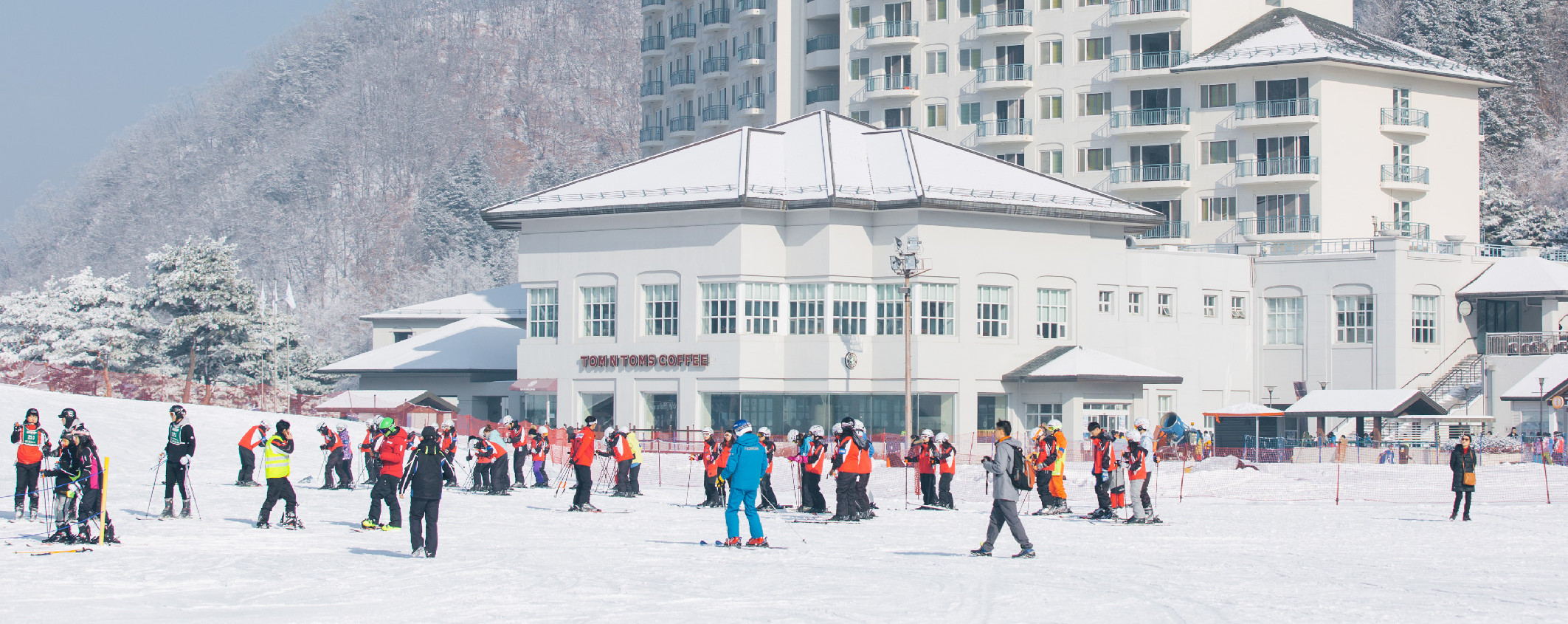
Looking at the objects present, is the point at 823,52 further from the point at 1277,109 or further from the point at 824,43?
the point at 1277,109

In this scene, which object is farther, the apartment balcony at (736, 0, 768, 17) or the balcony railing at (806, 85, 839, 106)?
the apartment balcony at (736, 0, 768, 17)

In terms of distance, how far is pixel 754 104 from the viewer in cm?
9731

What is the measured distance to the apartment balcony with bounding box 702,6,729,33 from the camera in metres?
101

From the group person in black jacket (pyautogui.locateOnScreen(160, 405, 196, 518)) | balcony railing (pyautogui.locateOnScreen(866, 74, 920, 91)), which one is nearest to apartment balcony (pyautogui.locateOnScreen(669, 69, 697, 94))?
balcony railing (pyautogui.locateOnScreen(866, 74, 920, 91))

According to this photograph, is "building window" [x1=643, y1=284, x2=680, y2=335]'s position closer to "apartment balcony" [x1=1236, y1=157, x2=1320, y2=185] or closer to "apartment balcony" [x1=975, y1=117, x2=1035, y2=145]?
"apartment balcony" [x1=975, y1=117, x2=1035, y2=145]

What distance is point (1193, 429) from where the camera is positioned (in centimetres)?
Answer: 5975

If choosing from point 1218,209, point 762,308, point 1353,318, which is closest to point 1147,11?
point 1218,209

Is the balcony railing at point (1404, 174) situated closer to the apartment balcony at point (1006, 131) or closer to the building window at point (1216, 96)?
the building window at point (1216, 96)

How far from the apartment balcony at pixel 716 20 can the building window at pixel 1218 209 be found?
32.3m

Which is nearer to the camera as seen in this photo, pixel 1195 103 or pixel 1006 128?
pixel 1195 103

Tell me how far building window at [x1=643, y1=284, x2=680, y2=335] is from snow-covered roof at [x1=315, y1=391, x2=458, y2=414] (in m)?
12.7

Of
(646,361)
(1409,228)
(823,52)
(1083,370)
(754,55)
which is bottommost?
(1083,370)

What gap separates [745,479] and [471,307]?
6958 cm

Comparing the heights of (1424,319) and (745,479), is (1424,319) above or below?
above
